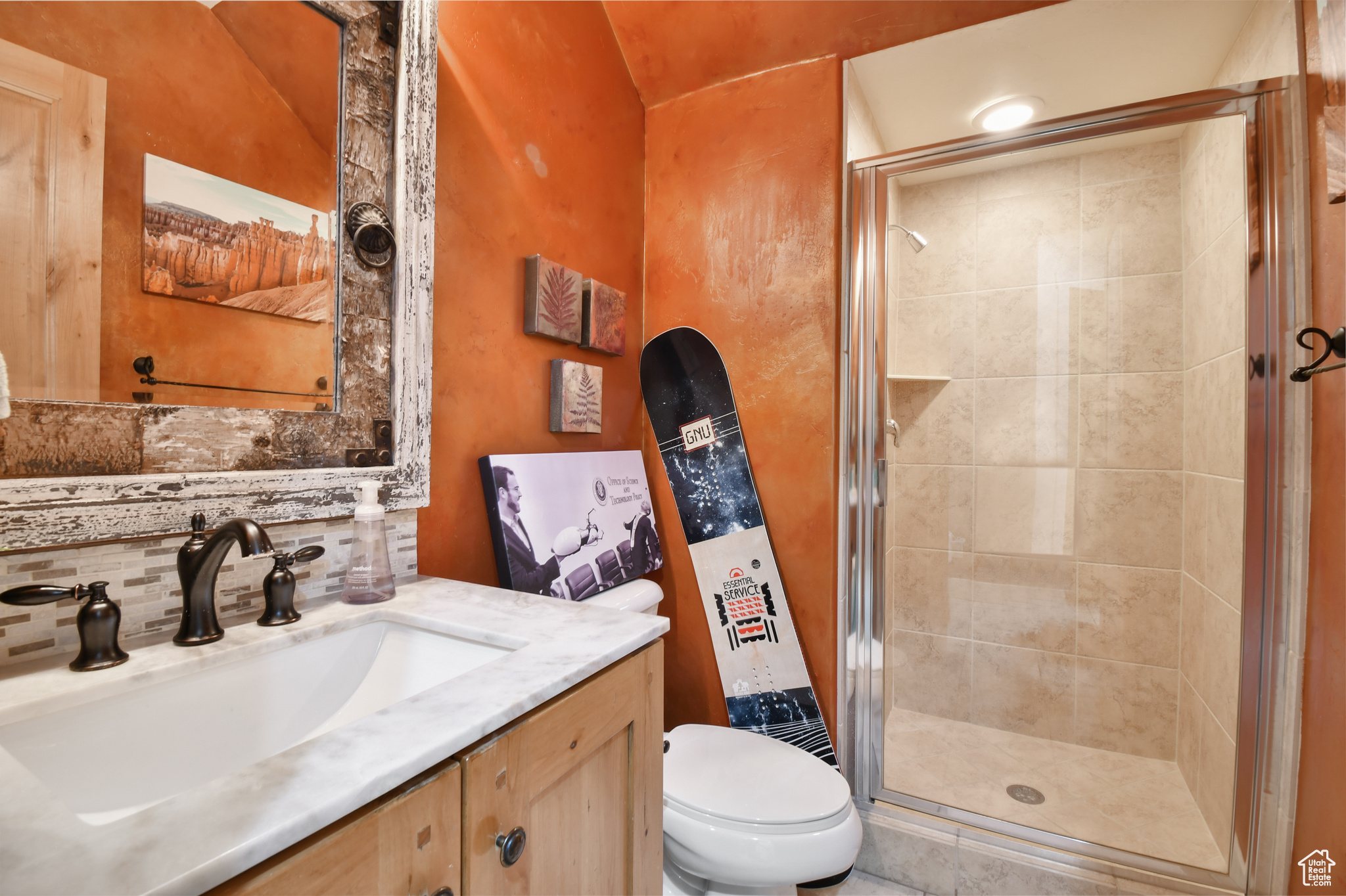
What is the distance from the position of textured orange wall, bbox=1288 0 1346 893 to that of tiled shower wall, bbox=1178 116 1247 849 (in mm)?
122

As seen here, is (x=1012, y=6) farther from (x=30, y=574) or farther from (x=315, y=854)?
(x=30, y=574)

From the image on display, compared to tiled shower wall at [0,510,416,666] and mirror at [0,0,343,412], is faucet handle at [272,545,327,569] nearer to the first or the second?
tiled shower wall at [0,510,416,666]

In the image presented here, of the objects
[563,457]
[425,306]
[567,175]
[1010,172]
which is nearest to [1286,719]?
[1010,172]

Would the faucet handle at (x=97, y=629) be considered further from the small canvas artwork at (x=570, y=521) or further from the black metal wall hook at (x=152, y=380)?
the small canvas artwork at (x=570, y=521)

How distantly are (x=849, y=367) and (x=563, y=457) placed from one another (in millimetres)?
Answer: 841

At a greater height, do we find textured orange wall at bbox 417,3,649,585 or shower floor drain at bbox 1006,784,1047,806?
textured orange wall at bbox 417,3,649,585

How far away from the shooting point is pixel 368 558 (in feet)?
3.01

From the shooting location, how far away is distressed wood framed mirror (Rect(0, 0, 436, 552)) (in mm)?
676

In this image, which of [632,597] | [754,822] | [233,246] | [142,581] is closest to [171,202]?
[233,246]

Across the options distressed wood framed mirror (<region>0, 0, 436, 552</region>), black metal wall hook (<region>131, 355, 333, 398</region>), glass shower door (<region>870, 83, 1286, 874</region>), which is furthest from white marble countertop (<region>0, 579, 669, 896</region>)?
glass shower door (<region>870, 83, 1286, 874</region>)

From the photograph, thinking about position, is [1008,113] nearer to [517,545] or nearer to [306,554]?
[517,545]

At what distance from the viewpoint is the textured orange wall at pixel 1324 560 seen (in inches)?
44.3

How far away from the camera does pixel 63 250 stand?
27.2 inches

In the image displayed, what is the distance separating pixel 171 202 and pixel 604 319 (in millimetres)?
963
